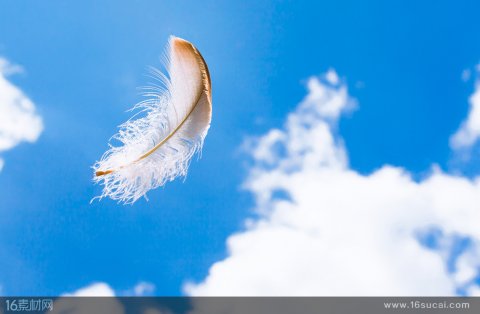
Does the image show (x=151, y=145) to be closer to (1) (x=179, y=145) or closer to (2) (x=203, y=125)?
(1) (x=179, y=145)

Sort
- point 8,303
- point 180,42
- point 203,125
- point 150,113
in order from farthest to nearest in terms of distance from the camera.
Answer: point 8,303, point 150,113, point 203,125, point 180,42

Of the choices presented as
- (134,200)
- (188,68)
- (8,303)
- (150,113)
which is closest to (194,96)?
(188,68)

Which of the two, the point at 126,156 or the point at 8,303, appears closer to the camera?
the point at 126,156

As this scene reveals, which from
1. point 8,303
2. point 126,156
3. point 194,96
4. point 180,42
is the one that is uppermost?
point 180,42

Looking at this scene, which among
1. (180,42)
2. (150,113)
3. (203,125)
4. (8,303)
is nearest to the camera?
(180,42)

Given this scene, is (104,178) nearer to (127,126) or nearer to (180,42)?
(127,126)

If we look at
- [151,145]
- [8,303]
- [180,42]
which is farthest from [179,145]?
[8,303]

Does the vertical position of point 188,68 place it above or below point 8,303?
above
